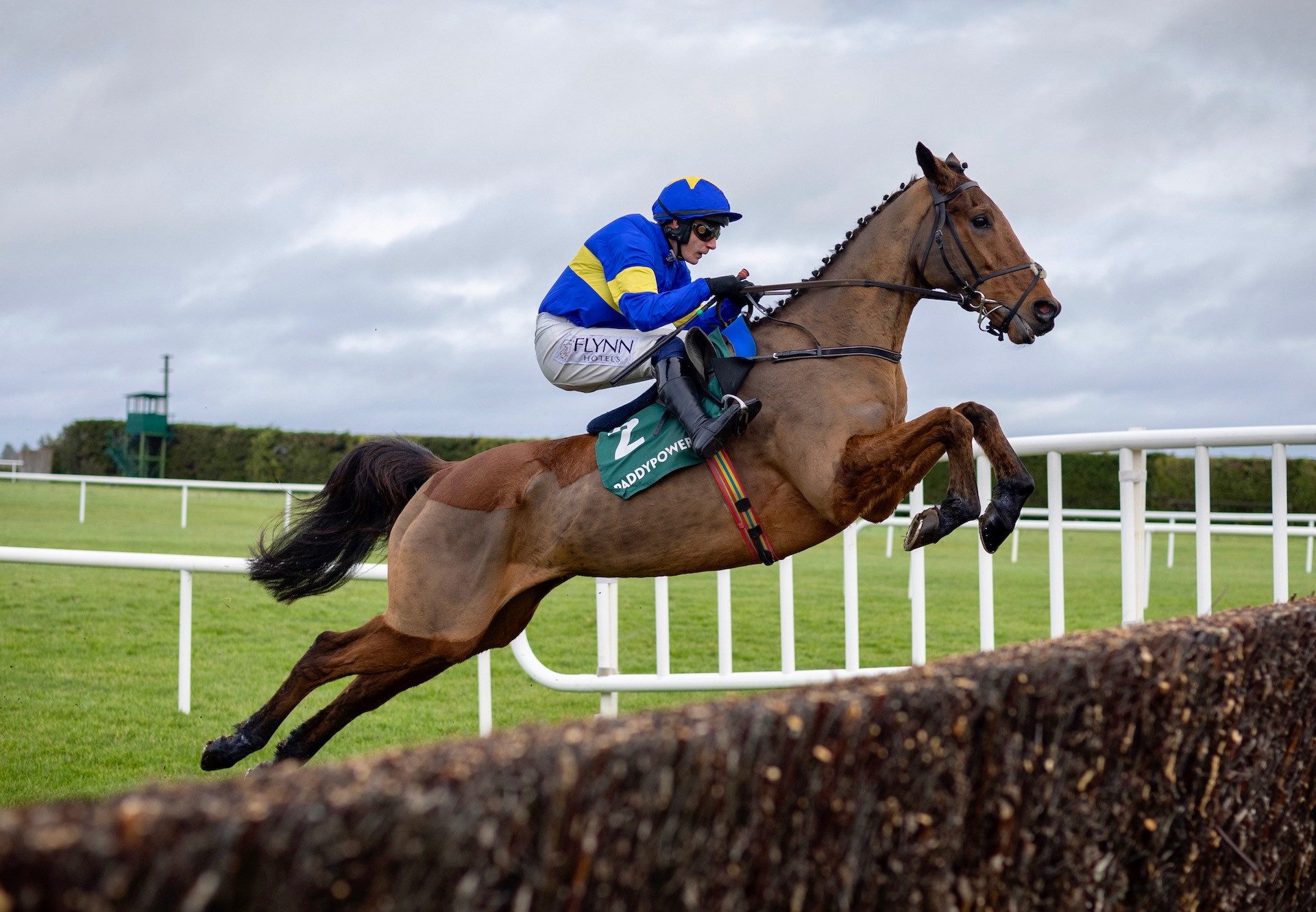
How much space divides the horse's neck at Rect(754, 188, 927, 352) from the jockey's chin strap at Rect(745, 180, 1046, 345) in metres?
0.03

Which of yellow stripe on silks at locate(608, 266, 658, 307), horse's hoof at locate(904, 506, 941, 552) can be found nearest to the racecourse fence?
horse's hoof at locate(904, 506, 941, 552)

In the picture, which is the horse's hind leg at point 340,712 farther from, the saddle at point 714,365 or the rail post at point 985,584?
the rail post at point 985,584

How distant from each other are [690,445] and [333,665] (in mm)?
1589

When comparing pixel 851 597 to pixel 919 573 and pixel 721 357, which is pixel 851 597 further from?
pixel 721 357

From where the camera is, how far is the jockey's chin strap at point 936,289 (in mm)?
3770

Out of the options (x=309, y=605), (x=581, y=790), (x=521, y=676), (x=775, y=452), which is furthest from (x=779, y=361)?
(x=309, y=605)

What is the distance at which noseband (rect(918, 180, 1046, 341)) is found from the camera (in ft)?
12.3

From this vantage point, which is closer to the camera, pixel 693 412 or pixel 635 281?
pixel 693 412

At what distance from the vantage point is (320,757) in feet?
16.2

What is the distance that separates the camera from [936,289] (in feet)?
12.8

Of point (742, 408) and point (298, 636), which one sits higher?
point (742, 408)

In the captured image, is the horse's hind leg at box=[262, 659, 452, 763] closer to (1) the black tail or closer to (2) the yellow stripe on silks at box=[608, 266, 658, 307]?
(1) the black tail

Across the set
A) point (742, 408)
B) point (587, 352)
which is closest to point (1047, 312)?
point (742, 408)

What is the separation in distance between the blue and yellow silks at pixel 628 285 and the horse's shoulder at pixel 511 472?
1.57ft
